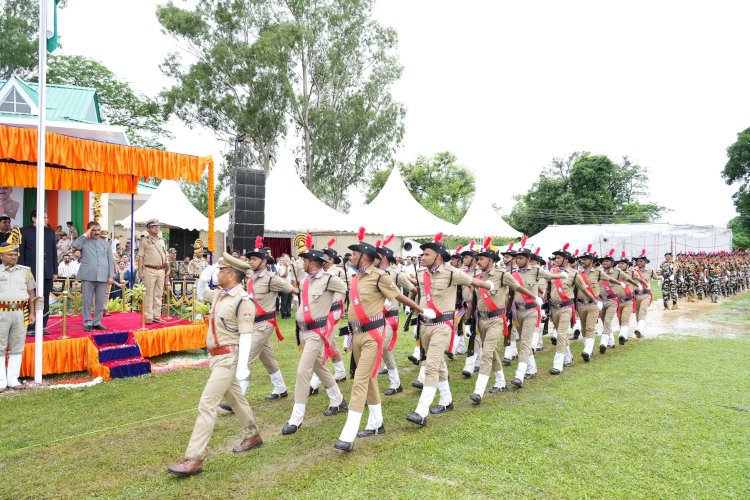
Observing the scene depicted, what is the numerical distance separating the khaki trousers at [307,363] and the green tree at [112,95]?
3172cm

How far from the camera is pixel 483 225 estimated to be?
25.1m

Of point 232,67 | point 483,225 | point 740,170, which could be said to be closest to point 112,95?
point 232,67

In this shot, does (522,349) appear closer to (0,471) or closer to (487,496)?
(487,496)

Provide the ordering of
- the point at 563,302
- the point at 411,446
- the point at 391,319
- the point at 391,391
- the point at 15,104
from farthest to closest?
the point at 15,104 → the point at 563,302 → the point at 391,391 → the point at 391,319 → the point at 411,446

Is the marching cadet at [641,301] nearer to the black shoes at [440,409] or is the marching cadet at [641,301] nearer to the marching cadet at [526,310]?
the marching cadet at [526,310]

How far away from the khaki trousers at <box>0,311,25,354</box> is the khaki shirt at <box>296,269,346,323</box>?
3.94 meters

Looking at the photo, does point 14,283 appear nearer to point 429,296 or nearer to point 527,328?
point 429,296

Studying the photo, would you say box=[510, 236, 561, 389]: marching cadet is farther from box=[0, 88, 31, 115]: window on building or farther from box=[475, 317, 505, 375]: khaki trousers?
box=[0, 88, 31, 115]: window on building

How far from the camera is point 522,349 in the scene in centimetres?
823

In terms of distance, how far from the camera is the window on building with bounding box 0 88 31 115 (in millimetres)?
17953

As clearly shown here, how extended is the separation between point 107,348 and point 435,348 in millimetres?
5139

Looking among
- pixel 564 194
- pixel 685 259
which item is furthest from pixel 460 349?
pixel 564 194

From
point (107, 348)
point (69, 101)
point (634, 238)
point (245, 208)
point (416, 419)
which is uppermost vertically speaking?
point (69, 101)

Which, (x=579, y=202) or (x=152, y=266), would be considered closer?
(x=152, y=266)
